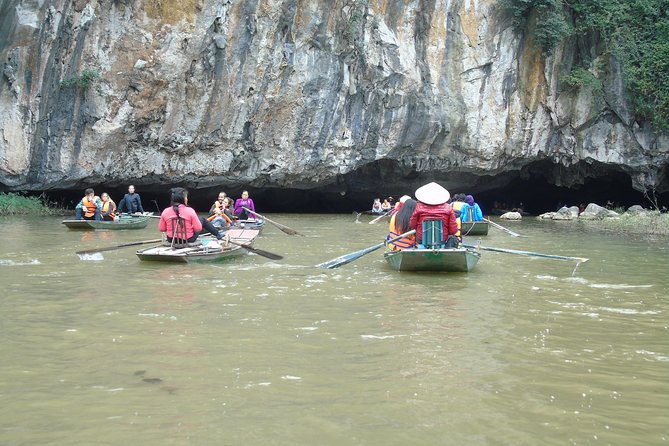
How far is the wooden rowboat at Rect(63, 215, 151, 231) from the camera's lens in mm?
16812

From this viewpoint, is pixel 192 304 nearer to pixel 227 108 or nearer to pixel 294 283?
pixel 294 283

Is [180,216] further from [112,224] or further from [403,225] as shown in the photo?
[112,224]

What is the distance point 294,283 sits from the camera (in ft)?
30.4

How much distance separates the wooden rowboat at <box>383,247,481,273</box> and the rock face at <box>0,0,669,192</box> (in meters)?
14.1

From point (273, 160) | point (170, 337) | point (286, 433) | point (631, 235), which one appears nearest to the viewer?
point (286, 433)

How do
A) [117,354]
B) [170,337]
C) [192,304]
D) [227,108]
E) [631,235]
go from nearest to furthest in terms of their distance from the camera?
1. [117,354]
2. [170,337]
3. [192,304]
4. [631,235]
5. [227,108]

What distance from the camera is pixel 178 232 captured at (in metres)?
11.3

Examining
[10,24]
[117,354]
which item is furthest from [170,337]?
[10,24]

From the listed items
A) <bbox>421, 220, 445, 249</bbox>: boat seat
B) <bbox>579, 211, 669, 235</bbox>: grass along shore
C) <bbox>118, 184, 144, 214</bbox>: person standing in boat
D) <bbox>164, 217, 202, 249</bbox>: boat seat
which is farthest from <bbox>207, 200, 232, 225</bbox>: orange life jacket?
<bbox>579, 211, 669, 235</bbox>: grass along shore

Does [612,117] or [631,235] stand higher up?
[612,117]

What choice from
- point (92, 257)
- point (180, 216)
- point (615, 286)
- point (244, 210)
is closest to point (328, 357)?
point (615, 286)

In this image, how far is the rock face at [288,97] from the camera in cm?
2130

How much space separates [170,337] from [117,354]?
650mm

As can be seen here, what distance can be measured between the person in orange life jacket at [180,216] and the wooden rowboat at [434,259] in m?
3.08
